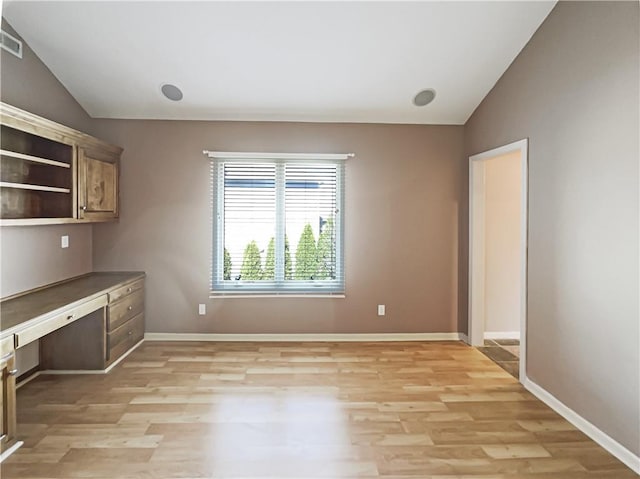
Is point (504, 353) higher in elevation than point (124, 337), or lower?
lower

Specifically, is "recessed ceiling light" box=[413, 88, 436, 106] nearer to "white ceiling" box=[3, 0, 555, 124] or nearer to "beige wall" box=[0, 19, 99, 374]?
"white ceiling" box=[3, 0, 555, 124]

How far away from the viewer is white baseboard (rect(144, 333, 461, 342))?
479 cm

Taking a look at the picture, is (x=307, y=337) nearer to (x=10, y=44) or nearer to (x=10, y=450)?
(x=10, y=450)

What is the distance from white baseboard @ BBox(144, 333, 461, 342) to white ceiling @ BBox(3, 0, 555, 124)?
241 centimetres

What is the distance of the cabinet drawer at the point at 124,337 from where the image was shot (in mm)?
3928

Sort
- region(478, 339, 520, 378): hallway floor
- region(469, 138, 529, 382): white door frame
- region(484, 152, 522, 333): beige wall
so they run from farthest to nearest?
region(484, 152, 522, 333): beige wall < region(469, 138, 529, 382): white door frame < region(478, 339, 520, 378): hallway floor

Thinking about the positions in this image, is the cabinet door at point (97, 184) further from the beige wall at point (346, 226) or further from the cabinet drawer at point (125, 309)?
the cabinet drawer at point (125, 309)

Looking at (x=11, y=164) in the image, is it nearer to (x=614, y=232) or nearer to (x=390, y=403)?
(x=390, y=403)

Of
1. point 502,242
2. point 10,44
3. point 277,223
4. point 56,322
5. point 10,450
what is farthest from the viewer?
point 502,242

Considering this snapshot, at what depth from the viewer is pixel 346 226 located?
15.9 ft

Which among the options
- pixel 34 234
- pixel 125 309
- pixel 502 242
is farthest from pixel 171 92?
pixel 502 242

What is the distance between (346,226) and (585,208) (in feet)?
8.07

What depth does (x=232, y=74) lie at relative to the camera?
4020 millimetres

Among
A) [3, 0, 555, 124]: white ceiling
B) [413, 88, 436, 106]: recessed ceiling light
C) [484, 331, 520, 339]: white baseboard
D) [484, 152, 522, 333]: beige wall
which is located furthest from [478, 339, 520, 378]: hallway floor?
[413, 88, 436, 106]: recessed ceiling light
